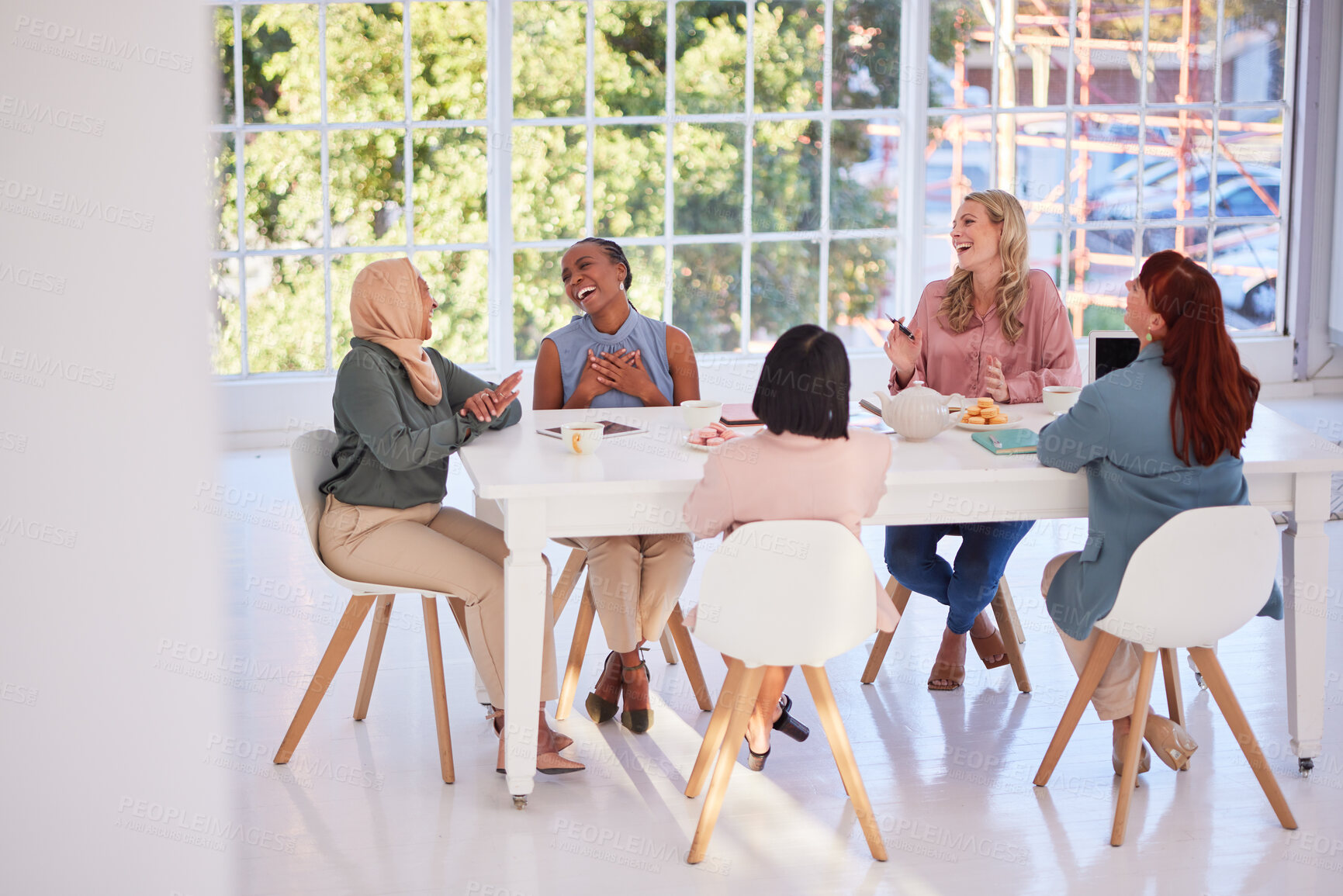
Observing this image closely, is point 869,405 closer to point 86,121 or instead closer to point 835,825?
point 835,825

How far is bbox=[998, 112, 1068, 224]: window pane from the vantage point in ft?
22.1

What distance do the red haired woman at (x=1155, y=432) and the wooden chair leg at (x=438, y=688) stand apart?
52.6 inches

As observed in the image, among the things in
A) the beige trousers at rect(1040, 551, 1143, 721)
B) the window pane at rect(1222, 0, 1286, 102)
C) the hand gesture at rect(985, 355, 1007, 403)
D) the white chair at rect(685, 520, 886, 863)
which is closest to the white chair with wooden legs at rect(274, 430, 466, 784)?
the white chair at rect(685, 520, 886, 863)

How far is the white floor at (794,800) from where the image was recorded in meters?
2.59

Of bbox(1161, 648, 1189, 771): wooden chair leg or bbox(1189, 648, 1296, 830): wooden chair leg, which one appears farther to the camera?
bbox(1161, 648, 1189, 771): wooden chair leg

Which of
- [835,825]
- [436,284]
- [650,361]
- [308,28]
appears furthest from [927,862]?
[308,28]

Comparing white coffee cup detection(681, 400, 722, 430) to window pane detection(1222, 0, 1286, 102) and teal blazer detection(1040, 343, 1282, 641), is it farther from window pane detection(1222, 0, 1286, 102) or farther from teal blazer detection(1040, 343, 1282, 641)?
window pane detection(1222, 0, 1286, 102)

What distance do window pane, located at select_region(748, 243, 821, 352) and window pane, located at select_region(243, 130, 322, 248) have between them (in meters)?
2.10

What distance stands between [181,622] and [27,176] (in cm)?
49

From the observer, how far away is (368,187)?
20.7 ft

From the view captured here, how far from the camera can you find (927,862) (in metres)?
2.64

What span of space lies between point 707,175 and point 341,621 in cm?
403

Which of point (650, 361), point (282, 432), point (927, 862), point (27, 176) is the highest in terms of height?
point (27, 176)

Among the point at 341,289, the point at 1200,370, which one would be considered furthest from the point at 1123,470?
the point at 341,289
